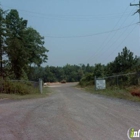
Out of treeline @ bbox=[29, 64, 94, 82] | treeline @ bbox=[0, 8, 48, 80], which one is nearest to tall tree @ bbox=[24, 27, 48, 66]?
treeline @ bbox=[0, 8, 48, 80]

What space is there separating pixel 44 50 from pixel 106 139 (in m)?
49.4

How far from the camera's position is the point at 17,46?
3369 cm

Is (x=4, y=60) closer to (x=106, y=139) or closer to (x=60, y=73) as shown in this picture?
(x=106, y=139)

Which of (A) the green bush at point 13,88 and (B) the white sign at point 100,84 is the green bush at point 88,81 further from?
(A) the green bush at point 13,88

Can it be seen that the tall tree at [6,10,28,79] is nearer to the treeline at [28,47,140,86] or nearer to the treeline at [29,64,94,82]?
the treeline at [28,47,140,86]

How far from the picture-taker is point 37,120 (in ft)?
27.5

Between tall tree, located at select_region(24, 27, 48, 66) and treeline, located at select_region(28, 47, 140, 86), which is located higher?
tall tree, located at select_region(24, 27, 48, 66)

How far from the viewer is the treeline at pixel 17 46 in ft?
106

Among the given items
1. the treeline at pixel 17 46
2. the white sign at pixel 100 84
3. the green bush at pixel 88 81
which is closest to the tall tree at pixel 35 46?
the treeline at pixel 17 46

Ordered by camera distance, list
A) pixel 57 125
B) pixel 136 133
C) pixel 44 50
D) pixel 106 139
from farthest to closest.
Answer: pixel 44 50 < pixel 57 125 < pixel 136 133 < pixel 106 139

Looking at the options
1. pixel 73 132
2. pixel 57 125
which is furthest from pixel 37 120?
pixel 73 132

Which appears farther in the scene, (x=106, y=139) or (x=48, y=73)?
(x=48, y=73)

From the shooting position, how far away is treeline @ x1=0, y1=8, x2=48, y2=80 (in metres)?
32.3

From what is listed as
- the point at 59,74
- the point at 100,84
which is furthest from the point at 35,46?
the point at 59,74
